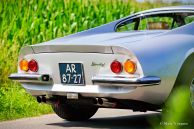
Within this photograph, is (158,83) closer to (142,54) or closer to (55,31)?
(142,54)

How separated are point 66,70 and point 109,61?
1.59ft

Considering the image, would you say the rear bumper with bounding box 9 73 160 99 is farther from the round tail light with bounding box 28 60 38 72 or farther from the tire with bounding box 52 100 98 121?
the tire with bounding box 52 100 98 121

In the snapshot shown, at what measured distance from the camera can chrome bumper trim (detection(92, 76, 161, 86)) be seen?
6.23 m

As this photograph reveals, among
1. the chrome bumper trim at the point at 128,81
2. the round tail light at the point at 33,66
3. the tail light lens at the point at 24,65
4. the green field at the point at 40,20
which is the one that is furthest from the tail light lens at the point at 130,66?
the green field at the point at 40,20

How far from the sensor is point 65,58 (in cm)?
675

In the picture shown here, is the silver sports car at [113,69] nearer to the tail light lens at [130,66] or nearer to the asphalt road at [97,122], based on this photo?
the tail light lens at [130,66]

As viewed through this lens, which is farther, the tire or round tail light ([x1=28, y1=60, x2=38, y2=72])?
the tire

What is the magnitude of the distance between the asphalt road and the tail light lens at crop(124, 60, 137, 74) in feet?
2.20

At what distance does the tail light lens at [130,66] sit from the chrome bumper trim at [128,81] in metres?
0.10

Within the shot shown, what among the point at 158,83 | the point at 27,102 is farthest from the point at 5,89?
the point at 158,83

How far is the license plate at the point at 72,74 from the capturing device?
6.59 m

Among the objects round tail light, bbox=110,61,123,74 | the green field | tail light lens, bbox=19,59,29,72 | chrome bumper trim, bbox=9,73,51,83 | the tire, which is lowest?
the tire

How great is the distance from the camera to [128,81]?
6.26 metres

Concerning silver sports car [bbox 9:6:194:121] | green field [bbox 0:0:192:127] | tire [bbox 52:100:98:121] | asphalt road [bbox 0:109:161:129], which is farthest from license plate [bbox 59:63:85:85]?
green field [bbox 0:0:192:127]
